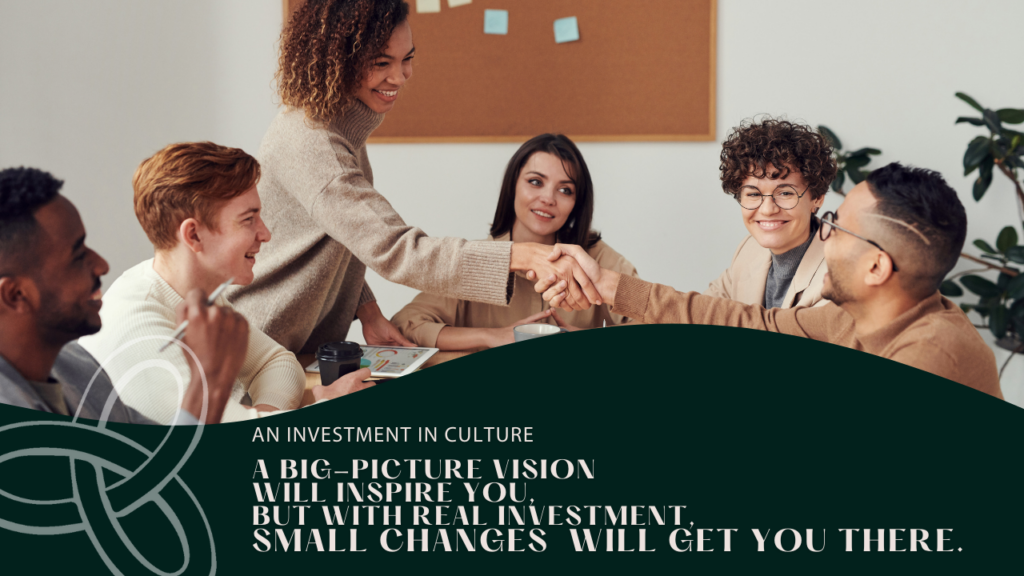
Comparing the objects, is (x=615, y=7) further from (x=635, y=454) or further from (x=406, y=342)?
(x=635, y=454)

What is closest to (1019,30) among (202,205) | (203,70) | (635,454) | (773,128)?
(773,128)

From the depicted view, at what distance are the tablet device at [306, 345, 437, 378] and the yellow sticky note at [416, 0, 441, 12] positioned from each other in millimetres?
1703

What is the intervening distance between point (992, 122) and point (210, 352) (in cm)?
244

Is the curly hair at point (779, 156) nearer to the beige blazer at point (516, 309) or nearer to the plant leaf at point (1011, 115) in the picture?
the beige blazer at point (516, 309)

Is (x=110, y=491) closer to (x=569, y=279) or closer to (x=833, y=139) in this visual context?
(x=569, y=279)

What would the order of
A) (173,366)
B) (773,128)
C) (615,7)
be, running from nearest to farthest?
1. (173,366)
2. (773,128)
3. (615,7)

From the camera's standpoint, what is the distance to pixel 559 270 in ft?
4.33

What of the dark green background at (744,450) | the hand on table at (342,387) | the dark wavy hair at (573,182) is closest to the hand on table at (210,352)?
the dark green background at (744,450)

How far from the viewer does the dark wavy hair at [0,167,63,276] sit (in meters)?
0.60

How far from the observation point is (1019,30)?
98.2 inches

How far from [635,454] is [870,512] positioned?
0.86 feet

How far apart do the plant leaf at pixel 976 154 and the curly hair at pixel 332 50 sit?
1857 mm

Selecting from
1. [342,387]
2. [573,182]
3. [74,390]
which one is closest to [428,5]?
[573,182]

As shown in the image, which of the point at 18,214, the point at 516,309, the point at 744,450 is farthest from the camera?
the point at 516,309
